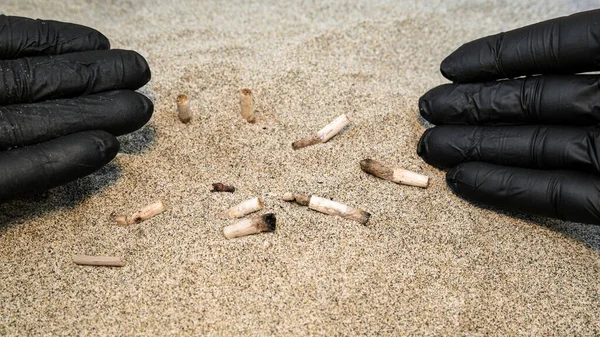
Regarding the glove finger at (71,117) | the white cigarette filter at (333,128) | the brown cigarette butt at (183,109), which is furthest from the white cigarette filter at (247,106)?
the glove finger at (71,117)

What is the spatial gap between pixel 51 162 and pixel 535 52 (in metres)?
2.20

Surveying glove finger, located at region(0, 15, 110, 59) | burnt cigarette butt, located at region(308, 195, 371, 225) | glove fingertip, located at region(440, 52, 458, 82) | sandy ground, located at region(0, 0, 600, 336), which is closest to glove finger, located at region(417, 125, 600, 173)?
sandy ground, located at region(0, 0, 600, 336)

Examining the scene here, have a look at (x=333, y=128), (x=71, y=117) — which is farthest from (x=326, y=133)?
(x=71, y=117)

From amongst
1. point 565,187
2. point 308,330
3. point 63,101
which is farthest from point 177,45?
point 565,187

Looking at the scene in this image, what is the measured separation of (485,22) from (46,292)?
11.4 ft

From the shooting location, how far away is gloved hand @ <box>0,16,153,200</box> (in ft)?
6.99

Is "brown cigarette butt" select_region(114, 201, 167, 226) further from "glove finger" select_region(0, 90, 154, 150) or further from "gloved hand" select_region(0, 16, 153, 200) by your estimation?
"glove finger" select_region(0, 90, 154, 150)

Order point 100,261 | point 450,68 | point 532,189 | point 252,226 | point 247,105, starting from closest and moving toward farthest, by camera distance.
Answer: point 100,261 < point 252,226 < point 532,189 < point 450,68 < point 247,105

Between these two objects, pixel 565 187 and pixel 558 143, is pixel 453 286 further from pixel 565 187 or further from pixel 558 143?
pixel 558 143

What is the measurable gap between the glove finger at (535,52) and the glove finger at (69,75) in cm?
158

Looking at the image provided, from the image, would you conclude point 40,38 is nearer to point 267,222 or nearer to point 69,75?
point 69,75

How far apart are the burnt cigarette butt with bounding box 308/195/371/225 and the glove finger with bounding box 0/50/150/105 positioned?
1.07m

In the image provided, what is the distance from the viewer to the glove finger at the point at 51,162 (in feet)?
6.81

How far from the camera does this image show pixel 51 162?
2.12m
